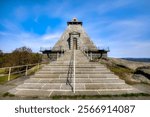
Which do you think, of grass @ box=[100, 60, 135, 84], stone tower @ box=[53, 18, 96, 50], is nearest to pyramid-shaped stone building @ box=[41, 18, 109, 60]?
stone tower @ box=[53, 18, 96, 50]

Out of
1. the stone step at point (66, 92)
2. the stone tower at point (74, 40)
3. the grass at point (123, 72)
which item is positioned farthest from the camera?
the stone tower at point (74, 40)

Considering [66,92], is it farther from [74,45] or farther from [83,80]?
[74,45]

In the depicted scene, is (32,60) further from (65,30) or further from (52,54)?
(65,30)

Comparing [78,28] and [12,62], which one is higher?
[78,28]

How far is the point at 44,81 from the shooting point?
8.73 metres

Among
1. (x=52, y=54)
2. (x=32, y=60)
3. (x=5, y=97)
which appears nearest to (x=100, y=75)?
(x=5, y=97)

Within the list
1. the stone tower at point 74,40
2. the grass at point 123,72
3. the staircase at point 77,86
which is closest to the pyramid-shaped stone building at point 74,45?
the stone tower at point 74,40

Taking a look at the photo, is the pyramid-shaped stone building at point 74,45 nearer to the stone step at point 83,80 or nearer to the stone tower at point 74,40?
the stone tower at point 74,40

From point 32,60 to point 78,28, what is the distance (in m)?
25.7

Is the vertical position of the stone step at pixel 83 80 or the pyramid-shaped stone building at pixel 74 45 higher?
the pyramid-shaped stone building at pixel 74 45

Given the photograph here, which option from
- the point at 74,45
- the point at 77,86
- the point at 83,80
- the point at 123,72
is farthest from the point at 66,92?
the point at 74,45

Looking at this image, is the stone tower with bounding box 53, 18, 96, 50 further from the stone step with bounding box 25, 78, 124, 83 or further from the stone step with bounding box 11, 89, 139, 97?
the stone step with bounding box 11, 89, 139, 97

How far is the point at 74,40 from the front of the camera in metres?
41.0

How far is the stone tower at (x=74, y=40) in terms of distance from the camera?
134 feet
